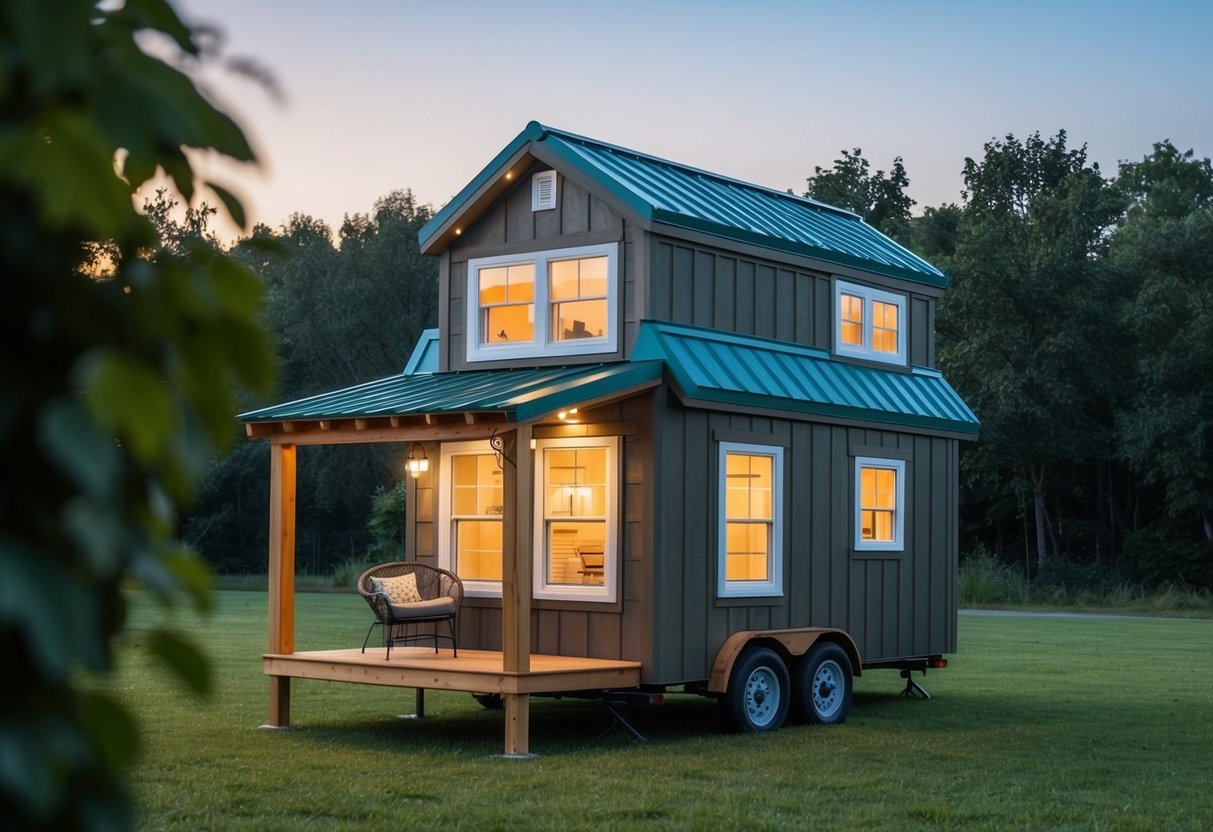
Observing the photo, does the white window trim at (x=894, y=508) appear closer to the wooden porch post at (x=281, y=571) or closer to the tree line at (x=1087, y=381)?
the wooden porch post at (x=281, y=571)

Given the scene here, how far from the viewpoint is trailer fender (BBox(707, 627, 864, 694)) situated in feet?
44.0

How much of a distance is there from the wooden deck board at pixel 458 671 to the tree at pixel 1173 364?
29.8 meters

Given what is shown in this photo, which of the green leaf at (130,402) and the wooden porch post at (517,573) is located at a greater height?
the green leaf at (130,402)

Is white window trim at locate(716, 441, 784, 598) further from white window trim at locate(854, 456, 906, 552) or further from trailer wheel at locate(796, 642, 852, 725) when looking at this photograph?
white window trim at locate(854, 456, 906, 552)

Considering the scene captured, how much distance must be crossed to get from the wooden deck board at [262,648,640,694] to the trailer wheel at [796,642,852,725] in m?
1.89

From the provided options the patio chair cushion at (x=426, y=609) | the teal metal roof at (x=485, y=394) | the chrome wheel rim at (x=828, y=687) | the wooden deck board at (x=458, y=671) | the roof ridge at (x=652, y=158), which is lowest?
the chrome wheel rim at (x=828, y=687)

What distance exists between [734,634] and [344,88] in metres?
6.79

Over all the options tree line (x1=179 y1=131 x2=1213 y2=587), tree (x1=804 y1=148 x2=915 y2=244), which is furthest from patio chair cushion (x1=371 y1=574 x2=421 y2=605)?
tree (x1=804 y1=148 x2=915 y2=244)

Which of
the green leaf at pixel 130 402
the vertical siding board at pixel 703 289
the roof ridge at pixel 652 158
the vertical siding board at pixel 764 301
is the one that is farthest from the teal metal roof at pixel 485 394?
the green leaf at pixel 130 402

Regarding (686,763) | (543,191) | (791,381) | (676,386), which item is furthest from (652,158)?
(686,763)

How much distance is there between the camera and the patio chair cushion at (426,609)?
13.5 m

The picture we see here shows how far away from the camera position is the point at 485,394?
12773 millimetres

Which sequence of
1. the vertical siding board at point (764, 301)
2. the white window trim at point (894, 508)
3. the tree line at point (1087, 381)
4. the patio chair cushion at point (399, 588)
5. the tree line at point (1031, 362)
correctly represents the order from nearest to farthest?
the patio chair cushion at point (399, 588)
the vertical siding board at point (764, 301)
the white window trim at point (894, 508)
the tree line at point (1087, 381)
the tree line at point (1031, 362)

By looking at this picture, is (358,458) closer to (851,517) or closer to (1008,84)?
(1008,84)
